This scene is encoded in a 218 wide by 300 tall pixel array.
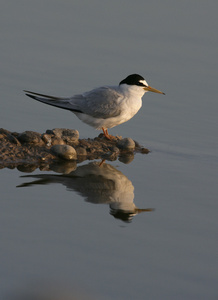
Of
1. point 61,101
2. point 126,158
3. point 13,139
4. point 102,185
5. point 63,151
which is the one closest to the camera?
point 102,185

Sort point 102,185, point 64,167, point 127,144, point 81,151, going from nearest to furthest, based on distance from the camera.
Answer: point 102,185
point 64,167
point 81,151
point 127,144

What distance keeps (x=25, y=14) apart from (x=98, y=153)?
23.2ft

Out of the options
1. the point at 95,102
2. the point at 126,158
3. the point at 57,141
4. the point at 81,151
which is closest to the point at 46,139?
the point at 57,141

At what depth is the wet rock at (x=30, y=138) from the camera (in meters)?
8.38

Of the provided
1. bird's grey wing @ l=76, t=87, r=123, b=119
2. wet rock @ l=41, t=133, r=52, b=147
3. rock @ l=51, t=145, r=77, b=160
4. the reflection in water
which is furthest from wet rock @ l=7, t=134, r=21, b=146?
bird's grey wing @ l=76, t=87, r=123, b=119

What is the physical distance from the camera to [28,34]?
43.5 feet

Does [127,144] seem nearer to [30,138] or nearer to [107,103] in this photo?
[107,103]

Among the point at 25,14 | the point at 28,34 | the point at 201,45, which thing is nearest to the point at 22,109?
the point at 28,34

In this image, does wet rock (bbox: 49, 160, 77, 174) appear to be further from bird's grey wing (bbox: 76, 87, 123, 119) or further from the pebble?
bird's grey wing (bbox: 76, 87, 123, 119)

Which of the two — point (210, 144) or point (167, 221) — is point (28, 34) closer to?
point (210, 144)

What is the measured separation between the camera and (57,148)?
27.2ft

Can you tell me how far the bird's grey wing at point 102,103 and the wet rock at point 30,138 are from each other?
3.02 feet

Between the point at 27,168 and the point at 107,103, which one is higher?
the point at 107,103

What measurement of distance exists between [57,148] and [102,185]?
1080mm
